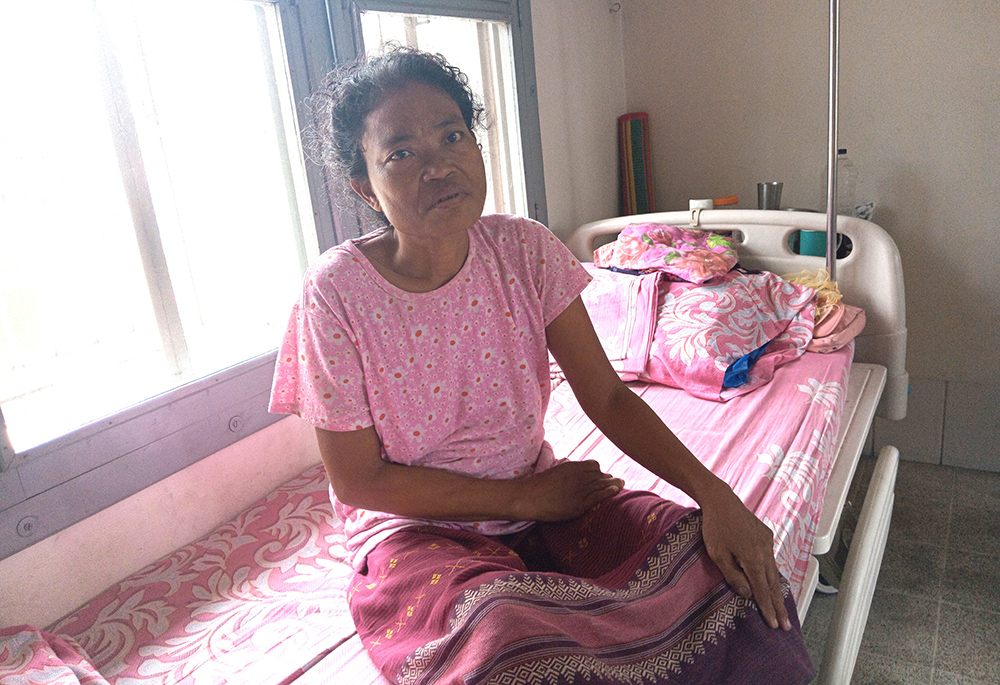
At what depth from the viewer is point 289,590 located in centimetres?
133

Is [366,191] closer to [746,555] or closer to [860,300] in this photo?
[746,555]

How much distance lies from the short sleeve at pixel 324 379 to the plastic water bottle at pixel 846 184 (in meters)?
2.17

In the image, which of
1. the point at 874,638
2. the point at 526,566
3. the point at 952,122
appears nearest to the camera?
the point at 526,566

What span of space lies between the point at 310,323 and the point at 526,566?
54 centimetres

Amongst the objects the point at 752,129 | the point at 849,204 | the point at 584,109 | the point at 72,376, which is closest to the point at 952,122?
the point at 849,204

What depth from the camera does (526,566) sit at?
3.98 feet

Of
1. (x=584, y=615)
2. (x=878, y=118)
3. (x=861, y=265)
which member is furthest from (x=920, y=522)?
(x=584, y=615)

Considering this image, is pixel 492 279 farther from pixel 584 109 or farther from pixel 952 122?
pixel 952 122

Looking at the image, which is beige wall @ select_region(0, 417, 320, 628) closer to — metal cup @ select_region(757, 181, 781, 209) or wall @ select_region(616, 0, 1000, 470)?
metal cup @ select_region(757, 181, 781, 209)


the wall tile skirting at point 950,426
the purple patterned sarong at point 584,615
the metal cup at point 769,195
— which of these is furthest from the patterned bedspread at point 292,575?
the wall tile skirting at point 950,426

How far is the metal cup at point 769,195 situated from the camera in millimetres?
2598

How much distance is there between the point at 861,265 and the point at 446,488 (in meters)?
1.75

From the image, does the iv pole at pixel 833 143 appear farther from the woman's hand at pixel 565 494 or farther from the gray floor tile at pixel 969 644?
the woman's hand at pixel 565 494

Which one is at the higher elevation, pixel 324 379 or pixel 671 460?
pixel 324 379
